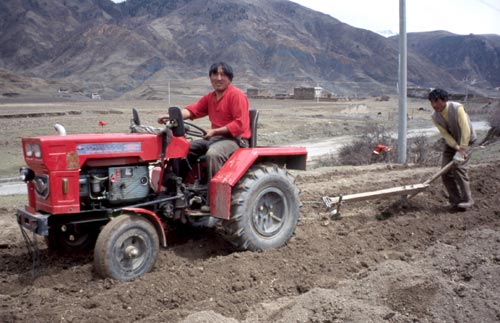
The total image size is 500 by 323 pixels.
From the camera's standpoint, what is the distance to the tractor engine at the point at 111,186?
198 inches

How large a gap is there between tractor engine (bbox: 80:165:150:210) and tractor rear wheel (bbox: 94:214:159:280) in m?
0.32

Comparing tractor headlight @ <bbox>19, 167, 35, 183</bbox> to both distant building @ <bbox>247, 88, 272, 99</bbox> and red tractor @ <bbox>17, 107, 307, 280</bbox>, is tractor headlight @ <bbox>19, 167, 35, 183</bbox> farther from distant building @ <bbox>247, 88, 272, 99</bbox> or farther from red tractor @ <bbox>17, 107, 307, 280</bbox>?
distant building @ <bbox>247, 88, 272, 99</bbox>

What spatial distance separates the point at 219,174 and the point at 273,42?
8664cm

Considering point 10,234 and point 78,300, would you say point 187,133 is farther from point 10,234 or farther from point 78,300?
point 10,234

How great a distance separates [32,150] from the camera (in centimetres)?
495

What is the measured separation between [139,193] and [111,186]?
1.07 feet

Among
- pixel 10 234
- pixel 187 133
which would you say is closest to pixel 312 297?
pixel 187 133

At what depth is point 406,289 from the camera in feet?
15.0

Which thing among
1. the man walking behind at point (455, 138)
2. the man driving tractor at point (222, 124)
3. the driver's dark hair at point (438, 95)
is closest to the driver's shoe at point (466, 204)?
the man walking behind at point (455, 138)

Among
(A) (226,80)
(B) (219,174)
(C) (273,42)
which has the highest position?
(C) (273,42)

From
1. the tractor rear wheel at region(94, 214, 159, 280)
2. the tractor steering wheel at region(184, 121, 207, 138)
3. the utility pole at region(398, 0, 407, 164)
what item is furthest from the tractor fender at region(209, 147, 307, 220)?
the utility pole at region(398, 0, 407, 164)

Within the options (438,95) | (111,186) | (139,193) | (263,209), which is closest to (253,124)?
(263,209)

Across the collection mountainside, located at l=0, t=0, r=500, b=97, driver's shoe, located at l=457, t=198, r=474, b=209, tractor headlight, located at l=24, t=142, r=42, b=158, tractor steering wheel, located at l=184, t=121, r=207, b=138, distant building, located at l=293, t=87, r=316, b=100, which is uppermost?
mountainside, located at l=0, t=0, r=500, b=97

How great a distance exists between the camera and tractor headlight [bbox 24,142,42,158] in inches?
189
